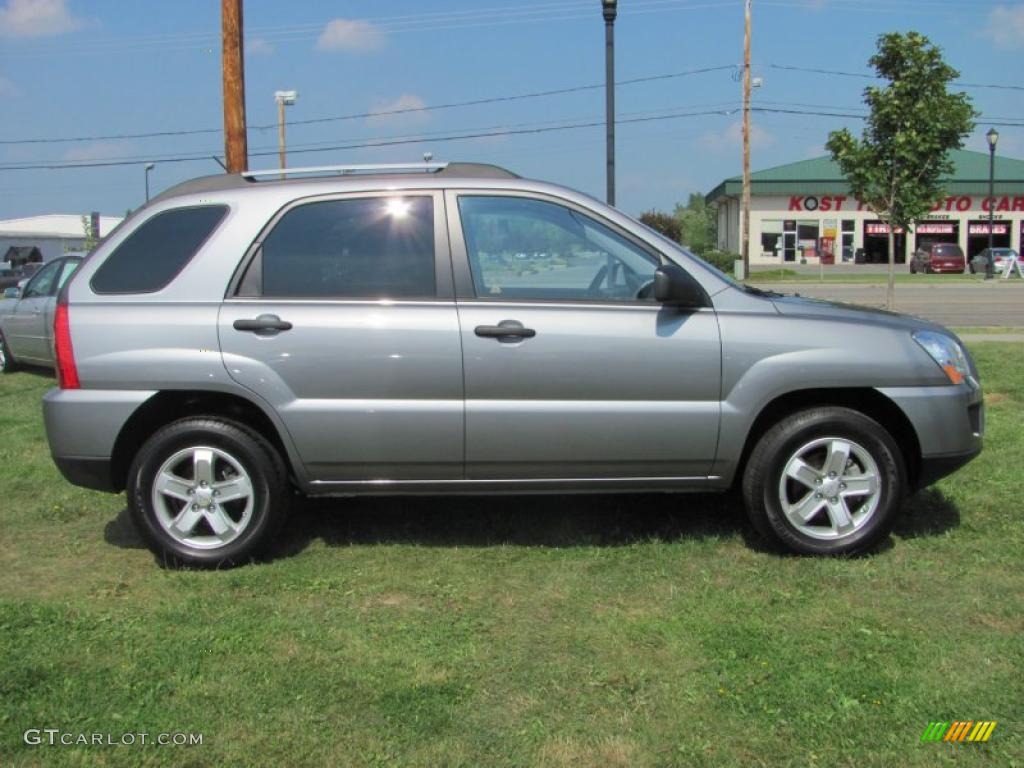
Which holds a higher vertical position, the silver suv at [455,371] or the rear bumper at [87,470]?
the silver suv at [455,371]

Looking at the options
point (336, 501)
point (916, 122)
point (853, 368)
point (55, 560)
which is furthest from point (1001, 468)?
point (916, 122)

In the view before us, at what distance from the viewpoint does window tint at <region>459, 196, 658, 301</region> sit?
4.54m

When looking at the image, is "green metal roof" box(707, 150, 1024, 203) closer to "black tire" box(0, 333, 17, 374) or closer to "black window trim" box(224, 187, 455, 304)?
"black tire" box(0, 333, 17, 374)

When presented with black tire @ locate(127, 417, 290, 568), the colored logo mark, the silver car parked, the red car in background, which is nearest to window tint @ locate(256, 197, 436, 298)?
black tire @ locate(127, 417, 290, 568)

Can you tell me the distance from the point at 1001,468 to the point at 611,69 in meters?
8.34

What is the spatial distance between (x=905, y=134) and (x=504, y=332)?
14.5 m

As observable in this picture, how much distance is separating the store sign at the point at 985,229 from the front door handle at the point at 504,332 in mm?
59559

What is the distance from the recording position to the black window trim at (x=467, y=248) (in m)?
4.45

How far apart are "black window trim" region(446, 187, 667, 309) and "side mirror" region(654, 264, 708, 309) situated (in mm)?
67

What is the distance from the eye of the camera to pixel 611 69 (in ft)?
41.5

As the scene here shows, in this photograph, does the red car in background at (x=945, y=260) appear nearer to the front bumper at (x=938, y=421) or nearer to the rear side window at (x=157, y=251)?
the front bumper at (x=938, y=421)

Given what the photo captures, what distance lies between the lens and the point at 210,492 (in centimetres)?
452

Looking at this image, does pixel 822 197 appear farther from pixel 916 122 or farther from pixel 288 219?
pixel 288 219

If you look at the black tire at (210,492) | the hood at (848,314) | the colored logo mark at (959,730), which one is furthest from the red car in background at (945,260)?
the colored logo mark at (959,730)
